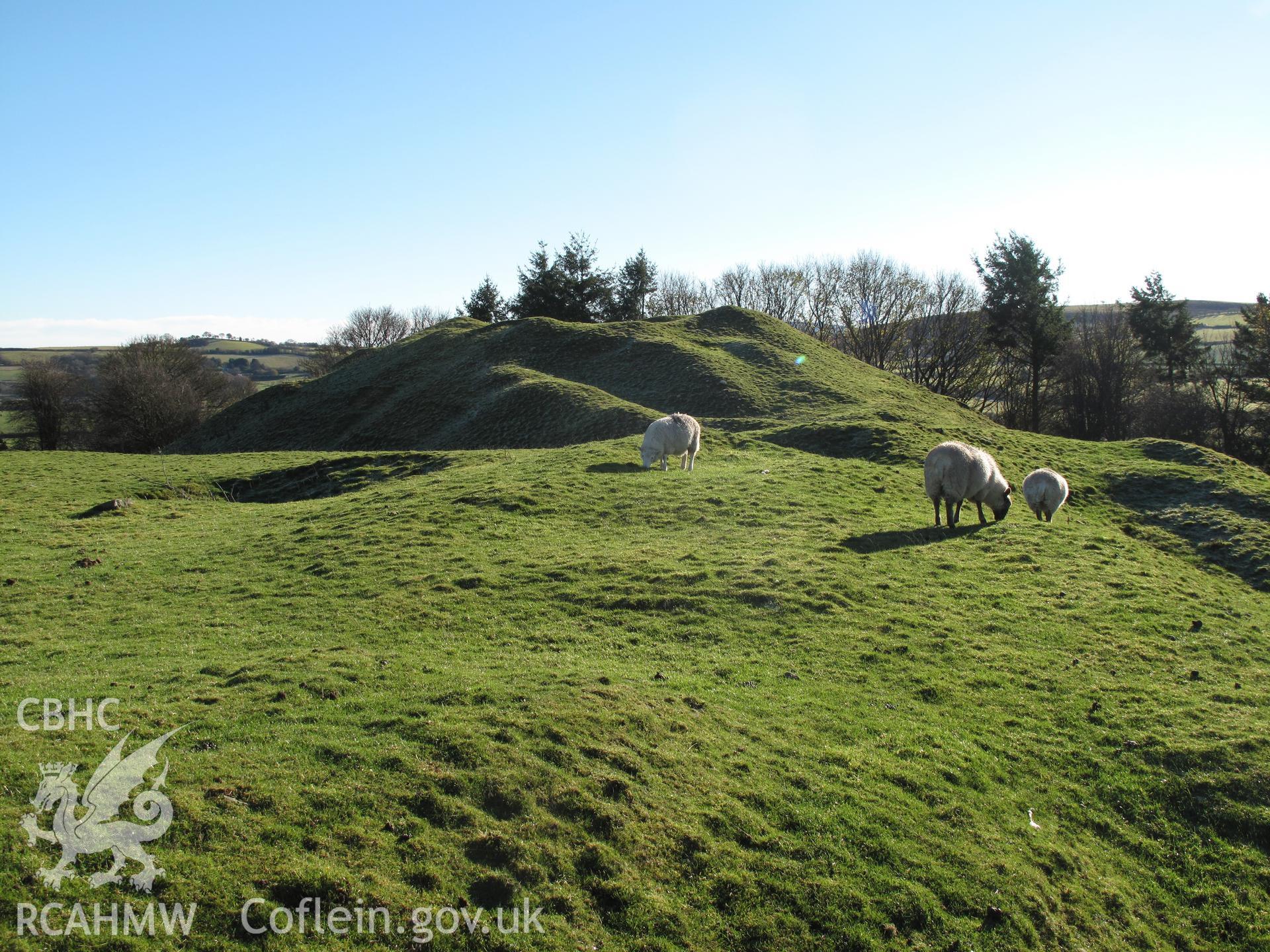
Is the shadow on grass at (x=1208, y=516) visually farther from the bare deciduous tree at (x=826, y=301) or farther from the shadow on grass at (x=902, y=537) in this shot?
the bare deciduous tree at (x=826, y=301)

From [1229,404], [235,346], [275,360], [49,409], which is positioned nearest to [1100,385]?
[1229,404]

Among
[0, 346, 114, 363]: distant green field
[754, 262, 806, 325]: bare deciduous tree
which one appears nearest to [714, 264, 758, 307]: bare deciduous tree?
[754, 262, 806, 325]: bare deciduous tree

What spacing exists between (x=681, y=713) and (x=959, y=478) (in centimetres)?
1255

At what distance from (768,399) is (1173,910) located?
112 feet

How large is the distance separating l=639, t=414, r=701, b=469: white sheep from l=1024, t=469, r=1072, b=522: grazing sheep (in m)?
10.6

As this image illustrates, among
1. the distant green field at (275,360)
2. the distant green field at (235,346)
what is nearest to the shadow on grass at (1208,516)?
the distant green field at (275,360)

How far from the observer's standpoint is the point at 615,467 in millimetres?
24812

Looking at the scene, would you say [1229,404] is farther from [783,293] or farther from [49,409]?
[49,409]

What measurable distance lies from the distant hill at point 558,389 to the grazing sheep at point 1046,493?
579 inches

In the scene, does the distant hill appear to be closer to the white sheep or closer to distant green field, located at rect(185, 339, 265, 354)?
the white sheep

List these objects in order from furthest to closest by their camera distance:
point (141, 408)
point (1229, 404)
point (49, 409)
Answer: point (49, 409), point (1229, 404), point (141, 408)

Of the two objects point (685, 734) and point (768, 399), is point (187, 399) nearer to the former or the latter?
point (768, 399)

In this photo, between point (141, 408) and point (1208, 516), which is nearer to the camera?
point (1208, 516)

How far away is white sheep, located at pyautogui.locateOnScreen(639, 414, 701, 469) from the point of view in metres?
24.7
